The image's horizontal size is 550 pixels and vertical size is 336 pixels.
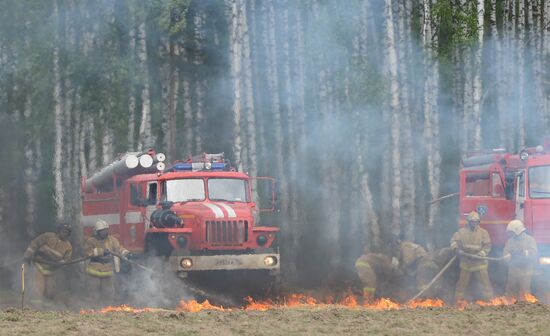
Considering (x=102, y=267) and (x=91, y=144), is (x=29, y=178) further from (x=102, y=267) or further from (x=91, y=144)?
(x=102, y=267)

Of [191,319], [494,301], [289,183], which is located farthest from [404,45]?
[191,319]

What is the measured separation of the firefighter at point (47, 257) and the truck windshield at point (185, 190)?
6.51 ft

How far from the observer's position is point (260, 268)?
786 inches

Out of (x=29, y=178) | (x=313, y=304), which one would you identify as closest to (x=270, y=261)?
(x=313, y=304)

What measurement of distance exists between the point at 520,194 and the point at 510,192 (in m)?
0.60

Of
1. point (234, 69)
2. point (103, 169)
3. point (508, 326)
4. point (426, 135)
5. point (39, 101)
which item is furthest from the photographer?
point (39, 101)

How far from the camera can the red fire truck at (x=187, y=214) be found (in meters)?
20.0

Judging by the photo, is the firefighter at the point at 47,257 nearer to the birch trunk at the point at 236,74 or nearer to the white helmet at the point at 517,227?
the birch trunk at the point at 236,74

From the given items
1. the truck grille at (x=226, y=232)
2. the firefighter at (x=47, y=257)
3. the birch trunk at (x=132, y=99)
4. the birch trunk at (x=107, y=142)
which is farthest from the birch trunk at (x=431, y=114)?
the firefighter at (x=47, y=257)

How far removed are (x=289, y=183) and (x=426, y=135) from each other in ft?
16.8

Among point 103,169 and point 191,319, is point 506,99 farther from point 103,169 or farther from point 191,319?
point 191,319

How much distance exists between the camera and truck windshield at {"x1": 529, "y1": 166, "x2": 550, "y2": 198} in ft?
70.3

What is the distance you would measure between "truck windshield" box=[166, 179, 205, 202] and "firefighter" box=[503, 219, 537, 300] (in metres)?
5.70

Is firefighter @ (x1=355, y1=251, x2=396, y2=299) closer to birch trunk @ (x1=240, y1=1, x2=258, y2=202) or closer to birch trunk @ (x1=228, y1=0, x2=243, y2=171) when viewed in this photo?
birch trunk @ (x1=228, y1=0, x2=243, y2=171)
